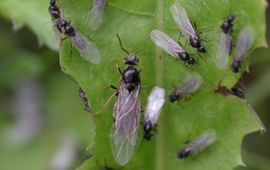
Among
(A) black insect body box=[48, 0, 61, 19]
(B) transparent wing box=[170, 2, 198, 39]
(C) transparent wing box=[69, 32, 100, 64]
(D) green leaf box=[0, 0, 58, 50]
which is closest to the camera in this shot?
(C) transparent wing box=[69, 32, 100, 64]

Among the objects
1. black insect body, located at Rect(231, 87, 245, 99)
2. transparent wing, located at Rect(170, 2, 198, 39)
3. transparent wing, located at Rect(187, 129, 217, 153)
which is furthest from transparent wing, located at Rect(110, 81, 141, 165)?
black insect body, located at Rect(231, 87, 245, 99)

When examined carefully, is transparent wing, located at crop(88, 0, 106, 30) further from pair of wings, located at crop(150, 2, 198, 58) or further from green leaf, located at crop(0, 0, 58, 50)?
green leaf, located at crop(0, 0, 58, 50)

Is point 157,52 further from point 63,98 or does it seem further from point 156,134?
point 63,98

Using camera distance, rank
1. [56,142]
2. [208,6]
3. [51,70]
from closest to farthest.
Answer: [208,6] → [56,142] → [51,70]

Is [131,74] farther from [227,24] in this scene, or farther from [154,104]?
[227,24]

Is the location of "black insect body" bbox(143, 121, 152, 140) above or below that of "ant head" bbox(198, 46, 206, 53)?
below

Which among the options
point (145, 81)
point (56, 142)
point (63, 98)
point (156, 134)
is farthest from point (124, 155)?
point (63, 98)

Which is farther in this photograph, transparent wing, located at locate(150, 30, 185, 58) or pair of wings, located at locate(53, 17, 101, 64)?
transparent wing, located at locate(150, 30, 185, 58)
